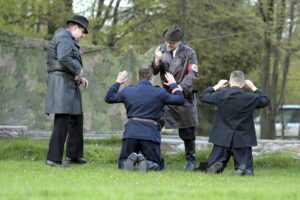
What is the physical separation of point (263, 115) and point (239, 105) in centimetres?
1565

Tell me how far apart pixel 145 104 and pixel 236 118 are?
1.26 metres

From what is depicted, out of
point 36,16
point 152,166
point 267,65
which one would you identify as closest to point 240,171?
point 152,166

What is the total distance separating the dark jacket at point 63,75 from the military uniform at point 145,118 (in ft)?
2.55

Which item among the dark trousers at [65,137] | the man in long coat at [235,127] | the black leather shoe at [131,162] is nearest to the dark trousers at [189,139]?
the man in long coat at [235,127]

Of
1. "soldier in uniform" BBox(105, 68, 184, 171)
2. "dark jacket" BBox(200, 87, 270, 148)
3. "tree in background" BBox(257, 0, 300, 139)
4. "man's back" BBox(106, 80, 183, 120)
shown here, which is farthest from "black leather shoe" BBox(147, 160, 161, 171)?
"tree in background" BBox(257, 0, 300, 139)

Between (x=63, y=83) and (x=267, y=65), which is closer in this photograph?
(x=63, y=83)

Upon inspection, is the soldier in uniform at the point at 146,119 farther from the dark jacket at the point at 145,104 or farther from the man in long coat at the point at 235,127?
the man in long coat at the point at 235,127

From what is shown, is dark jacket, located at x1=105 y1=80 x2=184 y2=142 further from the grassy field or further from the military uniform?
the grassy field

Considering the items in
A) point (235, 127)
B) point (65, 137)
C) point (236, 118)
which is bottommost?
point (65, 137)

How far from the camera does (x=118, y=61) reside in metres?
15.2

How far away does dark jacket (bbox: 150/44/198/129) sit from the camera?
9.86 m

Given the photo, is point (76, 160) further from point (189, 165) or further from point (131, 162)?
point (189, 165)

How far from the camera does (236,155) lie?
30.4 feet

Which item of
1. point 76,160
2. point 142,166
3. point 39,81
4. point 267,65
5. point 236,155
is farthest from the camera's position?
point 267,65
